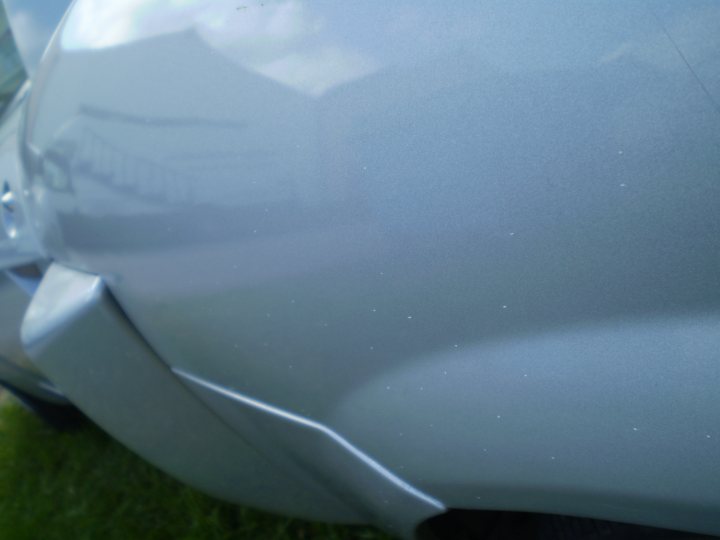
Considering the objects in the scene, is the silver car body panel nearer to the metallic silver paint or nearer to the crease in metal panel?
the crease in metal panel

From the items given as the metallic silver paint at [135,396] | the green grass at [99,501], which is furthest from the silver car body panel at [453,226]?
the green grass at [99,501]

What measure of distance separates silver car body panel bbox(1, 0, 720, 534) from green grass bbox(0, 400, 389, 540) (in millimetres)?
962

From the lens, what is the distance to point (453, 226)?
101cm

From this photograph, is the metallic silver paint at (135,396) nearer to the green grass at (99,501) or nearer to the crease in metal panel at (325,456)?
the crease in metal panel at (325,456)

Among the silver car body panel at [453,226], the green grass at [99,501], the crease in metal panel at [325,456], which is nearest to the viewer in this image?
the silver car body panel at [453,226]

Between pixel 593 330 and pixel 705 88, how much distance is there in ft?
1.04

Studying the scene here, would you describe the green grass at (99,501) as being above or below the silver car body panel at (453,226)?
below

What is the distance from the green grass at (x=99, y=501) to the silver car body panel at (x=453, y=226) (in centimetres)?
96

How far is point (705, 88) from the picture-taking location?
84cm

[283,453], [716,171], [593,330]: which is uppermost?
[716,171]

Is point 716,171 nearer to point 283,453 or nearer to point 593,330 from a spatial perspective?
point 593,330

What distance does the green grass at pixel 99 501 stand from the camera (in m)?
2.25

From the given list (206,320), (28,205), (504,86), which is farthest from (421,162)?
(28,205)

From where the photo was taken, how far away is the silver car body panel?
891 mm
